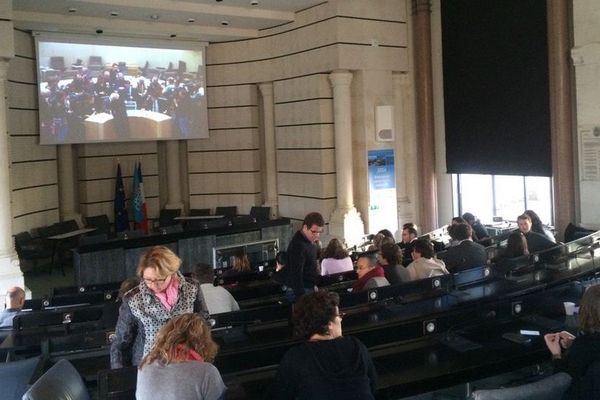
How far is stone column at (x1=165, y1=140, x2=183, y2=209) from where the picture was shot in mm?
16328

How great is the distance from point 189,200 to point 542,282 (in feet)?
38.7

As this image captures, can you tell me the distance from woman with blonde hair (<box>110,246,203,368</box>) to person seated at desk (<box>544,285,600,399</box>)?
77.8 inches

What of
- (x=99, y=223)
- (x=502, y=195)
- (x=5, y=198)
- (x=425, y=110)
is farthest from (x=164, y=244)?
(x=502, y=195)

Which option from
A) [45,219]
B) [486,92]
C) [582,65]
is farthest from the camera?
[45,219]

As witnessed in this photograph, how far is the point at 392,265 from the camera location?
20.9ft

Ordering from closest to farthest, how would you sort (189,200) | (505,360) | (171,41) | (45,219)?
(505,360) < (45,219) < (171,41) < (189,200)

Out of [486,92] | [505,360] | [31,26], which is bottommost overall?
[505,360]

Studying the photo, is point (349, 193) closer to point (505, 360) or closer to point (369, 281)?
point (369, 281)

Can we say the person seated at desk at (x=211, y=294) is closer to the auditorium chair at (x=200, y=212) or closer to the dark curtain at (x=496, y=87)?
the dark curtain at (x=496, y=87)

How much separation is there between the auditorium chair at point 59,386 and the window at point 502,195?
10.3 meters

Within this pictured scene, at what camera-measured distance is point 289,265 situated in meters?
6.08

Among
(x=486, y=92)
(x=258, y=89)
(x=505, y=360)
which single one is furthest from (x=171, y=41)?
(x=505, y=360)

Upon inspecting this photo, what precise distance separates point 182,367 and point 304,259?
306 centimetres

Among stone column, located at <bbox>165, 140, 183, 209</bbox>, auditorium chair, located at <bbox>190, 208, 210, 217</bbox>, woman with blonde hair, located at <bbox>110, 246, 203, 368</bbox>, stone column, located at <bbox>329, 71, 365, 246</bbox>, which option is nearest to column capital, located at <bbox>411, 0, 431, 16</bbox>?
stone column, located at <bbox>329, 71, 365, 246</bbox>
